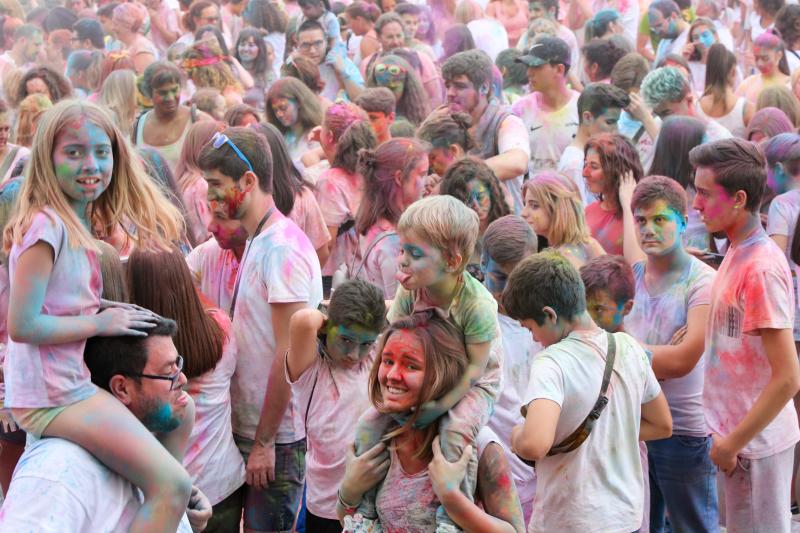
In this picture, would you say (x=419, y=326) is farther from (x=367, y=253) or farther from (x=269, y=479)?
(x=367, y=253)

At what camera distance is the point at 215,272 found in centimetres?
463

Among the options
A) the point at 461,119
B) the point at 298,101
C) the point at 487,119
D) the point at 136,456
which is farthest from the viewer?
the point at 298,101

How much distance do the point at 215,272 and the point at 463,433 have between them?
1.77 meters

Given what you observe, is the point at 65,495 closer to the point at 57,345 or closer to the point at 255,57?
the point at 57,345

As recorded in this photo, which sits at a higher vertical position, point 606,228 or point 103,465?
point 103,465

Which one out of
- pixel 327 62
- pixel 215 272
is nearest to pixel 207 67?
pixel 327 62

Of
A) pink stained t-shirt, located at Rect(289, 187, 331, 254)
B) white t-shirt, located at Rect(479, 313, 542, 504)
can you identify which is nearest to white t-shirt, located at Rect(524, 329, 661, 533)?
white t-shirt, located at Rect(479, 313, 542, 504)

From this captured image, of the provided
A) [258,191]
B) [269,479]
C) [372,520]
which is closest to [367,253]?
[258,191]

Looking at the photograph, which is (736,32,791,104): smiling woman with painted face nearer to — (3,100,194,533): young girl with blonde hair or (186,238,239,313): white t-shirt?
(186,238,239,313): white t-shirt

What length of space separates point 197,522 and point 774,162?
13.0 feet

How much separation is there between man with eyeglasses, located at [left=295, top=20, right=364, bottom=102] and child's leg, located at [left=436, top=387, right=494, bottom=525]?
7.07 metres

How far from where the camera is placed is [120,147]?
→ 3.62 meters

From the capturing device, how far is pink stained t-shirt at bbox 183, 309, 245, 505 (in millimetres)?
4082

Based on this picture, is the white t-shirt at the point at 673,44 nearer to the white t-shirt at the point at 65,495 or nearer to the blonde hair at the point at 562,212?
the blonde hair at the point at 562,212
